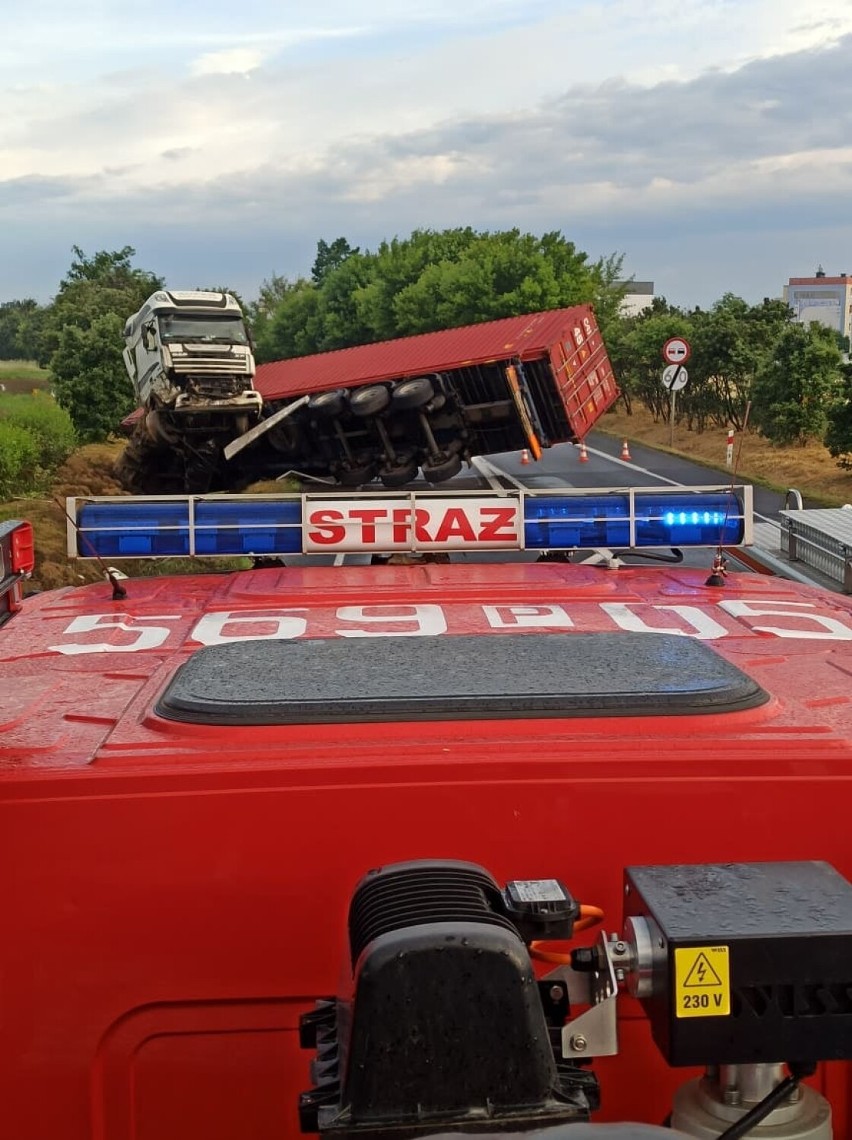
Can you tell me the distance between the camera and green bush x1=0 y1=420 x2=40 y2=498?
2662cm

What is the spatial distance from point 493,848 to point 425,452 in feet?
78.1

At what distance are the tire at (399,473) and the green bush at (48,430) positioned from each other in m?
10.1

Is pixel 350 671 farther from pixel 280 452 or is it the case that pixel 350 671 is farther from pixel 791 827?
pixel 280 452

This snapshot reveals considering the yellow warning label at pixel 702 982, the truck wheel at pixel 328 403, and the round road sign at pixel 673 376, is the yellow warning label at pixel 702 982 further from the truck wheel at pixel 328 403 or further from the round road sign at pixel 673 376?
the round road sign at pixel 673 376

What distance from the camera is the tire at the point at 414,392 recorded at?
79.4 feet

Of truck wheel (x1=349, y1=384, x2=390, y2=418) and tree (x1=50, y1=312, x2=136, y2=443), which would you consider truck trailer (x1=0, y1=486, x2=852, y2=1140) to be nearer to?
truck wheel (x1=349, y1=384, x2=390, y2=418)

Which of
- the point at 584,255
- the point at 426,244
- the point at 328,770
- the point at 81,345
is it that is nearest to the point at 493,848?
the point at 328,770

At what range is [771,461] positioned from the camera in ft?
118

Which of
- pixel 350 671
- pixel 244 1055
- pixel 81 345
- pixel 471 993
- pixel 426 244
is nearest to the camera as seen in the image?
pixel 471 993

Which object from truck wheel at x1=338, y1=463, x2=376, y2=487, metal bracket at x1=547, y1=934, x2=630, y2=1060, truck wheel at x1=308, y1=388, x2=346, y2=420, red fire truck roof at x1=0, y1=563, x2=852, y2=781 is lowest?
truck wheel at x1=338, y1=463, x2=376, y2=487

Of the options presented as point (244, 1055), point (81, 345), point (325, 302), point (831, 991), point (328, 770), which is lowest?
point (244, 1055)

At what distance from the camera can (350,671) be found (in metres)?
2.49

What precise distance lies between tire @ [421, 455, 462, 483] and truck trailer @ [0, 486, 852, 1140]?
2225cm

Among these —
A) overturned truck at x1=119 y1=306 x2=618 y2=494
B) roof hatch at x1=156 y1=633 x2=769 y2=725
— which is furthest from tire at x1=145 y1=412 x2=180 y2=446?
Result: roof hatch at x1=156 y1=633 x2=769 y2=725
